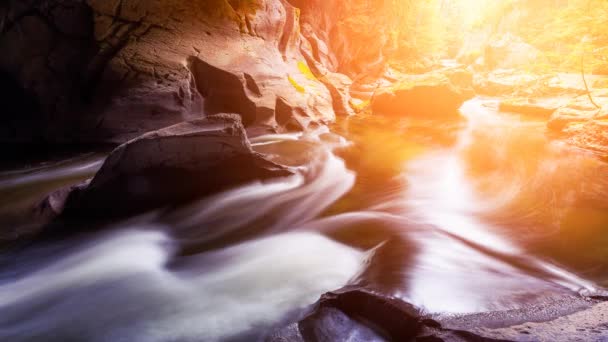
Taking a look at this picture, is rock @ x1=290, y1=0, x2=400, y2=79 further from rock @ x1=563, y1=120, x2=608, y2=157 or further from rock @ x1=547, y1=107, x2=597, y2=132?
rock @ x1=563, y1=120, x2=608, y2=157

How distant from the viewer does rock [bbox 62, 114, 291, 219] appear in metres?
4.12

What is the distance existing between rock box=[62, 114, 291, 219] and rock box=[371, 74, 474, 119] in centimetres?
1060

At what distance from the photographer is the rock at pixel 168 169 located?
162 inches

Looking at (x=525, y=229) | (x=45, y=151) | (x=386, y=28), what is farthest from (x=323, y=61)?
(x=525, y=229)

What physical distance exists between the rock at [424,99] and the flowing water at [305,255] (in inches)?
308

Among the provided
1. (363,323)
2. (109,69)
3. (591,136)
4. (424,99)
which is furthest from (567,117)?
(109,69)

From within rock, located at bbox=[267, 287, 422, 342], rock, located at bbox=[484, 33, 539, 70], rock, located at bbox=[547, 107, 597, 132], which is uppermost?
rock, located at bbox=[484, 33, 539, 70]

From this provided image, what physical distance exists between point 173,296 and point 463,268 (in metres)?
2.81

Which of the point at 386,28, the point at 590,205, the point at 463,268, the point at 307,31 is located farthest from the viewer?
the point at 386,28

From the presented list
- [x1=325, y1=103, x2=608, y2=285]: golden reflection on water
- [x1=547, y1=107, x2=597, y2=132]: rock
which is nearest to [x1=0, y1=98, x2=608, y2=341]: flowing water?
[x1=325, y1=103, x2=608, y2=285]: golden reflection on water

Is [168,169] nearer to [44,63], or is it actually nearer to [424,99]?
[44,63]

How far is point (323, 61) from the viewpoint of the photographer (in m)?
19.0

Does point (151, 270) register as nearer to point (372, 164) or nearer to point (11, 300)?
point (11, 300)

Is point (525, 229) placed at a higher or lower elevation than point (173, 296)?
higher
